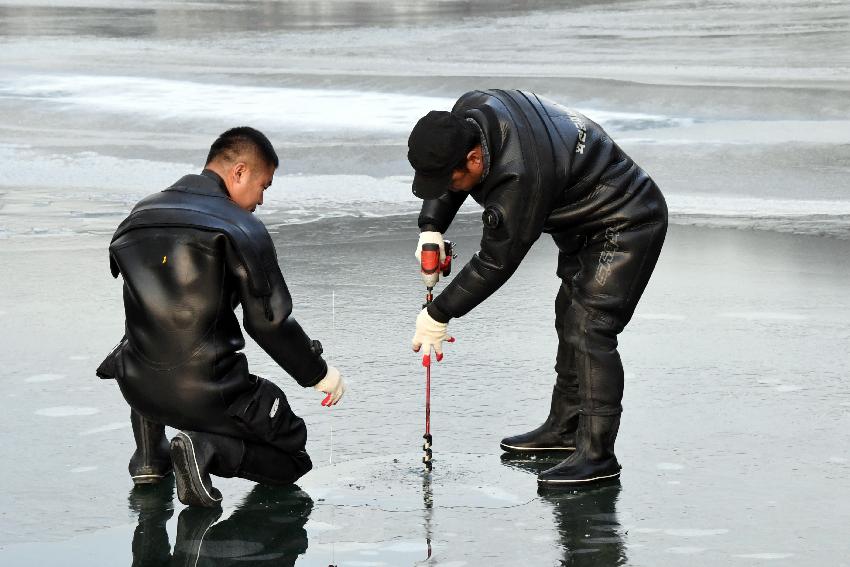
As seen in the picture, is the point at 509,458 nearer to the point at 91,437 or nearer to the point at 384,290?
the point at 91,437

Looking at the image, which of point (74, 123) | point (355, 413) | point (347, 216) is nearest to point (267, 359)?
point (355, 413)

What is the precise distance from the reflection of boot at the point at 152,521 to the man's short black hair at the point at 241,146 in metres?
1.17

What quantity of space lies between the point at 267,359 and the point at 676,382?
189 centimetres

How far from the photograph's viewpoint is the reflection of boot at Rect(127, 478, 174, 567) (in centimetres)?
443

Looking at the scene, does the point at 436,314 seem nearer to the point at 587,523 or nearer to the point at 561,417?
the point at 561,417

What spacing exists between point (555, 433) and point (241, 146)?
1.69 metres

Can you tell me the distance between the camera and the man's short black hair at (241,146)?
189 inches

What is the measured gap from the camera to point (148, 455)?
16.5ft

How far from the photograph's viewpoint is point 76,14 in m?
29.2

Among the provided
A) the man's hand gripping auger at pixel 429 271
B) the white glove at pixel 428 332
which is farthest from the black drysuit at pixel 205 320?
the man's hand gripping auger at pixel 429 271

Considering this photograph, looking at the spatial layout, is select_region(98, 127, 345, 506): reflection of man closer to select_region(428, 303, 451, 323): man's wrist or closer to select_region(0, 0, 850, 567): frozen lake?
select_region(0, 0, 850, 567): frozen lake

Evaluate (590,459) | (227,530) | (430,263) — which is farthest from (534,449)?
(227,530)

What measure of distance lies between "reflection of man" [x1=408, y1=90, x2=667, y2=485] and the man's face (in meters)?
0.51

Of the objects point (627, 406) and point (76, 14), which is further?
point (76, 14)
